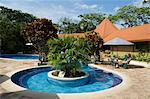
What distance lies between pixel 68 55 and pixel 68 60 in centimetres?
37

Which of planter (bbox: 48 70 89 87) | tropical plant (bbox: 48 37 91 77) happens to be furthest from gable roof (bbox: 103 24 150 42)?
planter (bbox: 48 70 89 87)

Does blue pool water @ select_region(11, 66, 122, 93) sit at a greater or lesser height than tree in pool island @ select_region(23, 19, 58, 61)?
lesser

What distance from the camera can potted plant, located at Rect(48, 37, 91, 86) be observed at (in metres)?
14.0

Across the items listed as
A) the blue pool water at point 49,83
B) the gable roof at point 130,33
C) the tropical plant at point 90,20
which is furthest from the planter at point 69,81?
the tropical plant at point 90,20

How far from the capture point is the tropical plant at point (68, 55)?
1496 centimetres

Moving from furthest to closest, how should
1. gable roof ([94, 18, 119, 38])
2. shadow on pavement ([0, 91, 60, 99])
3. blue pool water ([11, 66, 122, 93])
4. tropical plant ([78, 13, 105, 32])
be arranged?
tropical plant ([78, 13, 105, 32]) → gable roof ([94, 18, 119, 38]) → blue pool water ([11, 66, 122, 93]) → shadow on pavement ([0, 91, 60, 99])

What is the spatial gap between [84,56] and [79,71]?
4.01ft

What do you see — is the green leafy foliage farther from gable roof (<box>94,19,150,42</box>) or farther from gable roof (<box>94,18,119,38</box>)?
gable roof (<box>94,19,150,42</box>)

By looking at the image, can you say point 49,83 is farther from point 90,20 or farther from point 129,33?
point 90,20

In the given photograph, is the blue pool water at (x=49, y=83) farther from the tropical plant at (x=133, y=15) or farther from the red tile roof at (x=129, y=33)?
the tropical plant at (x=133, y=15)

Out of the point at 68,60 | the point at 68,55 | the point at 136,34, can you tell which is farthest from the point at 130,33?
the point at 68,60

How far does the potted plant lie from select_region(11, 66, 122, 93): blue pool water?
1.60ft

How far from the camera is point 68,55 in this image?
15.0 metres

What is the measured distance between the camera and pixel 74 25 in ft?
210
